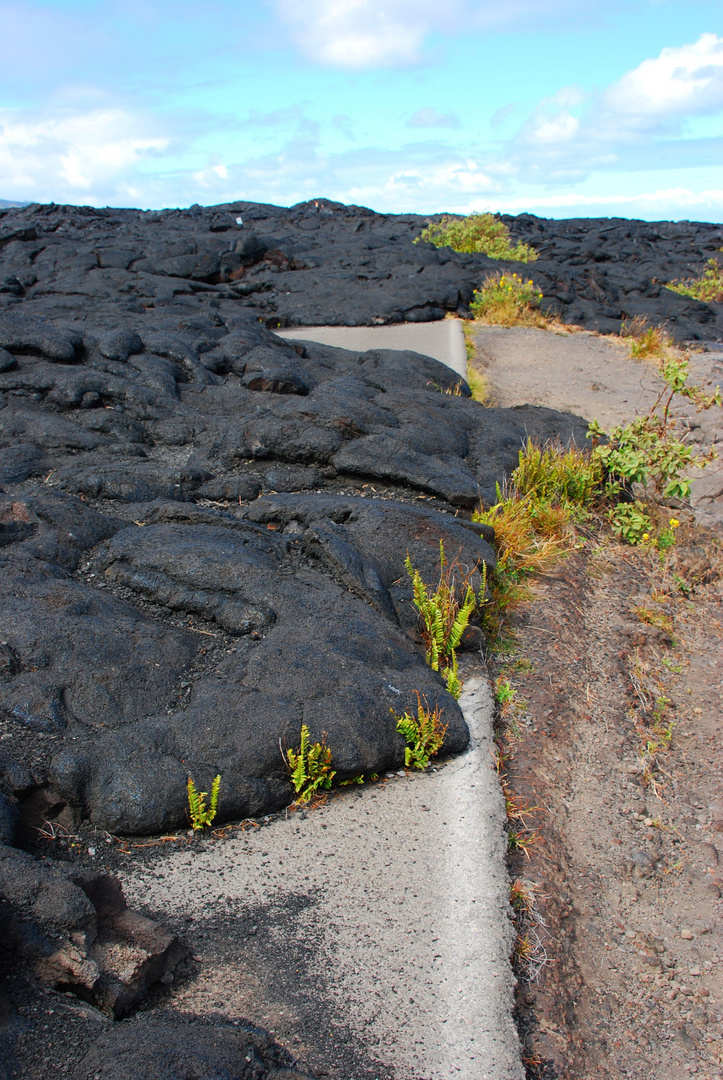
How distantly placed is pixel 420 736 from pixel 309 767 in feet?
1.81

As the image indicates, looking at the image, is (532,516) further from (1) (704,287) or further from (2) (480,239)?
(1) (704,287)

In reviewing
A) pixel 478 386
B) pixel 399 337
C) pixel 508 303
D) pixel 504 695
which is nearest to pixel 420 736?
pixel 504 695

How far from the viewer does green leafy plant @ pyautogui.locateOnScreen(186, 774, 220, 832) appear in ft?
9.71

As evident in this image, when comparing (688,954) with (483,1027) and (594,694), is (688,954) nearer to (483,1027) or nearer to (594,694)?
(483,1027)

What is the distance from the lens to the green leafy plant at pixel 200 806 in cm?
296

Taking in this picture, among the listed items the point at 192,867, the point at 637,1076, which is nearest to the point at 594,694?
the point at 637,1076

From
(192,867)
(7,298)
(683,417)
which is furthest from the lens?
(7,298)

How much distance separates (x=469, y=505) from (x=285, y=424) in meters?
1.54

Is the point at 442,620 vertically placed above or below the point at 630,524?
above

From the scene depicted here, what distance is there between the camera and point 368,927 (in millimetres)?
2623

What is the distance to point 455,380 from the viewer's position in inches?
369

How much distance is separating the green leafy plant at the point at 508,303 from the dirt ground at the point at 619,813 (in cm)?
928

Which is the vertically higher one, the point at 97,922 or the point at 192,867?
the point at 97,922

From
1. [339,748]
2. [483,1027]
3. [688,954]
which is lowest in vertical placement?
[688,954]
